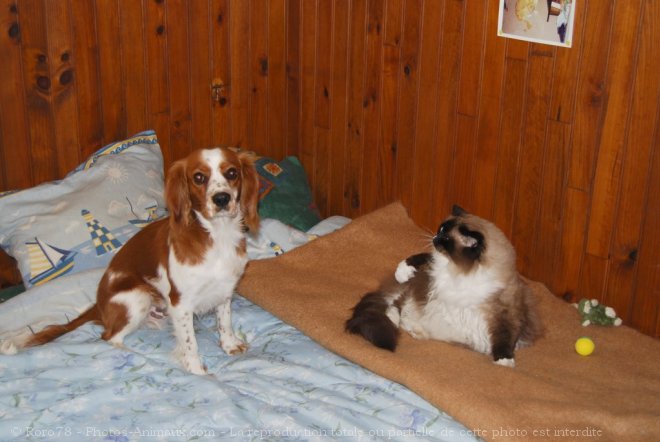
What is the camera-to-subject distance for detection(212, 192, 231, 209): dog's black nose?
2.47 meters

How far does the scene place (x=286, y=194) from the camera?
380 cm

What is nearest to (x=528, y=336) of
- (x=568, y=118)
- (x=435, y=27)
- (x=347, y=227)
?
(x=568, y=118)

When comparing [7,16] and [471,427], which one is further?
[7,16]

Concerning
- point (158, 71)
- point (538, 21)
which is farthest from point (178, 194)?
point (538, 21)

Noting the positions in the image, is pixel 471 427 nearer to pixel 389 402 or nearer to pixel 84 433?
pixel 389 402

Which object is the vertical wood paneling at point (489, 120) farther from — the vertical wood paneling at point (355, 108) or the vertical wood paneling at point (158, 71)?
the vertical wood paneling at point (158, 71)

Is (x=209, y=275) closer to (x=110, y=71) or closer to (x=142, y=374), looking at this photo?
(x=142, y=374)

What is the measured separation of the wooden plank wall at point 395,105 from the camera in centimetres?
Answer: 277

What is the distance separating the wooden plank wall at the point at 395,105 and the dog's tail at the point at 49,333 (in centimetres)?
83

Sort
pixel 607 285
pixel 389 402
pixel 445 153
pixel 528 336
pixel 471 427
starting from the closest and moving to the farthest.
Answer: pixel 471 427 < pixel 389 402 < pixel 528 336 < pixel 607 285 < pixel 445 153

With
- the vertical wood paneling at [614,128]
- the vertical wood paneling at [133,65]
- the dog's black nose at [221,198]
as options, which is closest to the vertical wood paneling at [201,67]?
the vertical wood paneling at [133,65]

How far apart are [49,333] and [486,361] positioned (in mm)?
1455

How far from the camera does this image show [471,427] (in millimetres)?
2232

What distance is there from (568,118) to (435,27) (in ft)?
2.38
